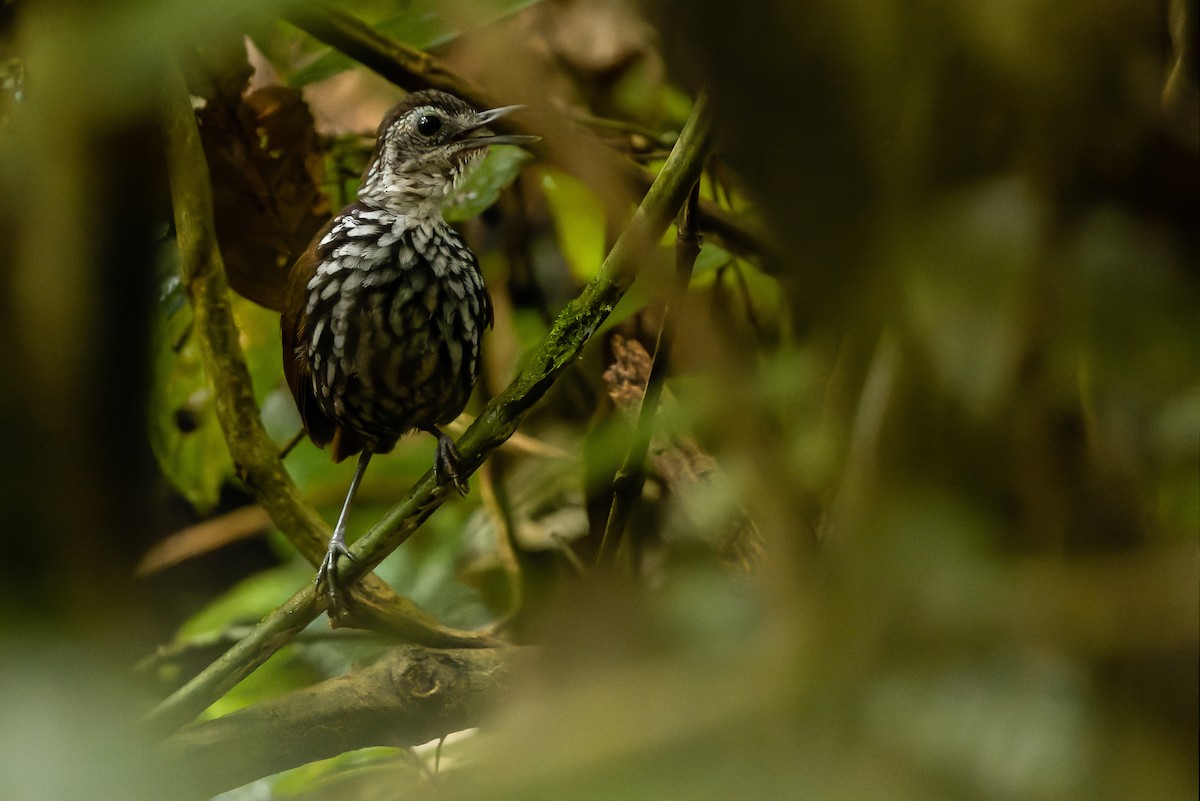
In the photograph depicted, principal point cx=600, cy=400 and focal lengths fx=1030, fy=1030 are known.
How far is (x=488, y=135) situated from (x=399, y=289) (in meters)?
0.14

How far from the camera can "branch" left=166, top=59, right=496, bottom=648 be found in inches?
34.5

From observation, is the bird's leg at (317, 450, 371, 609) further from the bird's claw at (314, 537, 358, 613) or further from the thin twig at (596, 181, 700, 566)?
the thin twig at (596, 181, 700, 566)

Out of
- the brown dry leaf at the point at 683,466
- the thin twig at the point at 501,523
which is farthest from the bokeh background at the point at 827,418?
the thin twig at the point at 501,523

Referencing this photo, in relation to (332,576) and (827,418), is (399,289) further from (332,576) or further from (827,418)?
(827,418)

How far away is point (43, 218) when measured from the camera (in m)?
0.58

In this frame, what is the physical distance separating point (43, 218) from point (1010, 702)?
55cm

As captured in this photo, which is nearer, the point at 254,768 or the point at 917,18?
the point at 917,18

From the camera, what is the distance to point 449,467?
736mm

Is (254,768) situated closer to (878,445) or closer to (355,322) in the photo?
(355,322)

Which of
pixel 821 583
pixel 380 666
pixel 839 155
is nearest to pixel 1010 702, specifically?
pixel 821 583

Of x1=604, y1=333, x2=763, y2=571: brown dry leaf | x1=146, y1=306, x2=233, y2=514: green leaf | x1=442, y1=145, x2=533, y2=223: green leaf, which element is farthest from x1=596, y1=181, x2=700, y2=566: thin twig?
x1=146, y1=306, x2=233, y2=514: green leaf

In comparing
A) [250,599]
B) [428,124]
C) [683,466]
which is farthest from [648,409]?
[250,599]

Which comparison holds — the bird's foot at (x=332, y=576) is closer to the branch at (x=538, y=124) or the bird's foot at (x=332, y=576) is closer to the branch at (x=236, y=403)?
the branch at (x=236, y=403)

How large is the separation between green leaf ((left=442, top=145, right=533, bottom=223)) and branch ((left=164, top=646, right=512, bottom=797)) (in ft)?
1.30
